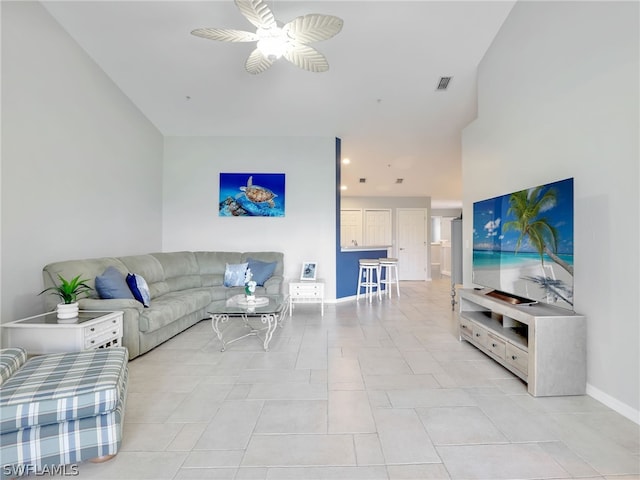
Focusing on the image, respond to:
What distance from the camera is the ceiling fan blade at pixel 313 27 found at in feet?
7.96

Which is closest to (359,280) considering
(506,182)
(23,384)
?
(506,182)

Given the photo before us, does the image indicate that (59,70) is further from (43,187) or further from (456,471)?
(456,471)

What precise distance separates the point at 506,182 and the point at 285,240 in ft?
11.9

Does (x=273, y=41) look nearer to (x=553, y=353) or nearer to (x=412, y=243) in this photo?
(x=553, y=353)

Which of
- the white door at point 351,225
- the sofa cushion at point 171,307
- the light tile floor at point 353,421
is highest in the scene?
the white door at point 351,225

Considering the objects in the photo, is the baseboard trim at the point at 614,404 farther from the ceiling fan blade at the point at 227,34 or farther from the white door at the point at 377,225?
the white door at the point at 377,225

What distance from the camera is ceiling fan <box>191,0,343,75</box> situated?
243cm

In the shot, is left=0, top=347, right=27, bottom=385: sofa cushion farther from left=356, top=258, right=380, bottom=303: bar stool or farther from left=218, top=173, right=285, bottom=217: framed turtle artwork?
left=356, top=258, right=380, bottom=303: bar stool

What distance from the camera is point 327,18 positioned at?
2416mm

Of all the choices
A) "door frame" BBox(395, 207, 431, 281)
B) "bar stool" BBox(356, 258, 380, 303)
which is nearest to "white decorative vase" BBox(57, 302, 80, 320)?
"bar stool" BBox(356, 258, 380, 303)

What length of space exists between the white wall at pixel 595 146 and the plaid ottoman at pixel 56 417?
3096 mm

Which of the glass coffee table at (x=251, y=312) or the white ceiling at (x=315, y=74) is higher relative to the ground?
the white ceiling at (x=315, y=74)

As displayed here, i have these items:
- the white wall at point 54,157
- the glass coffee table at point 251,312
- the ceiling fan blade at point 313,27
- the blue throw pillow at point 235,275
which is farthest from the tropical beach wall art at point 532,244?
the white wall at point 54,157

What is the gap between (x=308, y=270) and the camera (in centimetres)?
546
